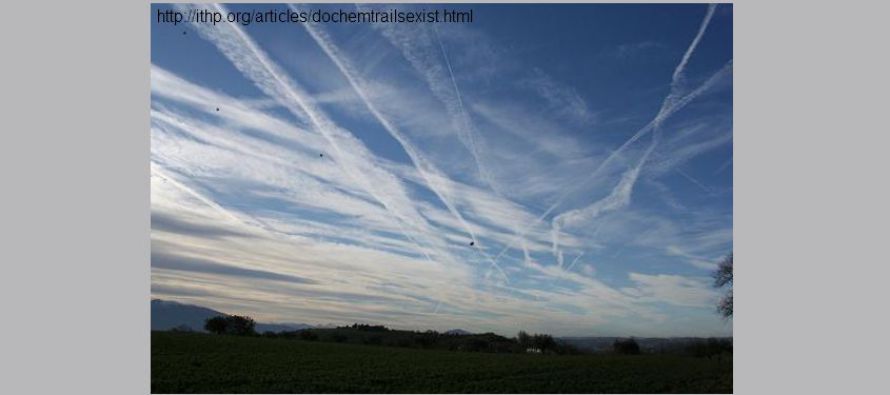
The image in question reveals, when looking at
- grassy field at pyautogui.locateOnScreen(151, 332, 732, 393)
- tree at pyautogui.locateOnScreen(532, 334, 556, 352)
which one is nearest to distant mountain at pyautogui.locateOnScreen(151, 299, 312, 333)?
grassy field at pyautogui.locateOnScreen(151, 332, 732, 393)

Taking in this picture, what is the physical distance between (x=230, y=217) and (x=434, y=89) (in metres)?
8.74

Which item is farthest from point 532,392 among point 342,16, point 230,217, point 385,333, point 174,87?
point 385,333

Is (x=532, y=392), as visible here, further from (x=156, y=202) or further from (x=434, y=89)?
(x=156, y=202)

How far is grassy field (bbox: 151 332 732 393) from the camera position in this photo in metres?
19.5

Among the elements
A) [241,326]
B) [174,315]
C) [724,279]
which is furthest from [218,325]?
[724,279]

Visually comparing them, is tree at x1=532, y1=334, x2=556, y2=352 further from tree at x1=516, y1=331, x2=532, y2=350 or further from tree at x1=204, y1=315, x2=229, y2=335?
tree at x1=204, y1=315, x2=229, y2=335

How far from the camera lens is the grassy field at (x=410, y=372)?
769 inches

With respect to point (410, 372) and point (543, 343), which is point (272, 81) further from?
point (543, 343)

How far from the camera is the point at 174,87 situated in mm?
19094

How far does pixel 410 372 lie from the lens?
24172mm

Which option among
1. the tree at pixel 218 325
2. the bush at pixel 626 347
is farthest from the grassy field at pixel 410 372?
the tree at pixel 218 325

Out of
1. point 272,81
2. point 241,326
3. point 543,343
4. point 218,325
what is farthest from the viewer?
point 218,325

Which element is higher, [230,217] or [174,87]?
[174,87]

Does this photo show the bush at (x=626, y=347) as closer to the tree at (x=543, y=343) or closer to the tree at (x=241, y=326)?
the tree at (x=543, y=343)
